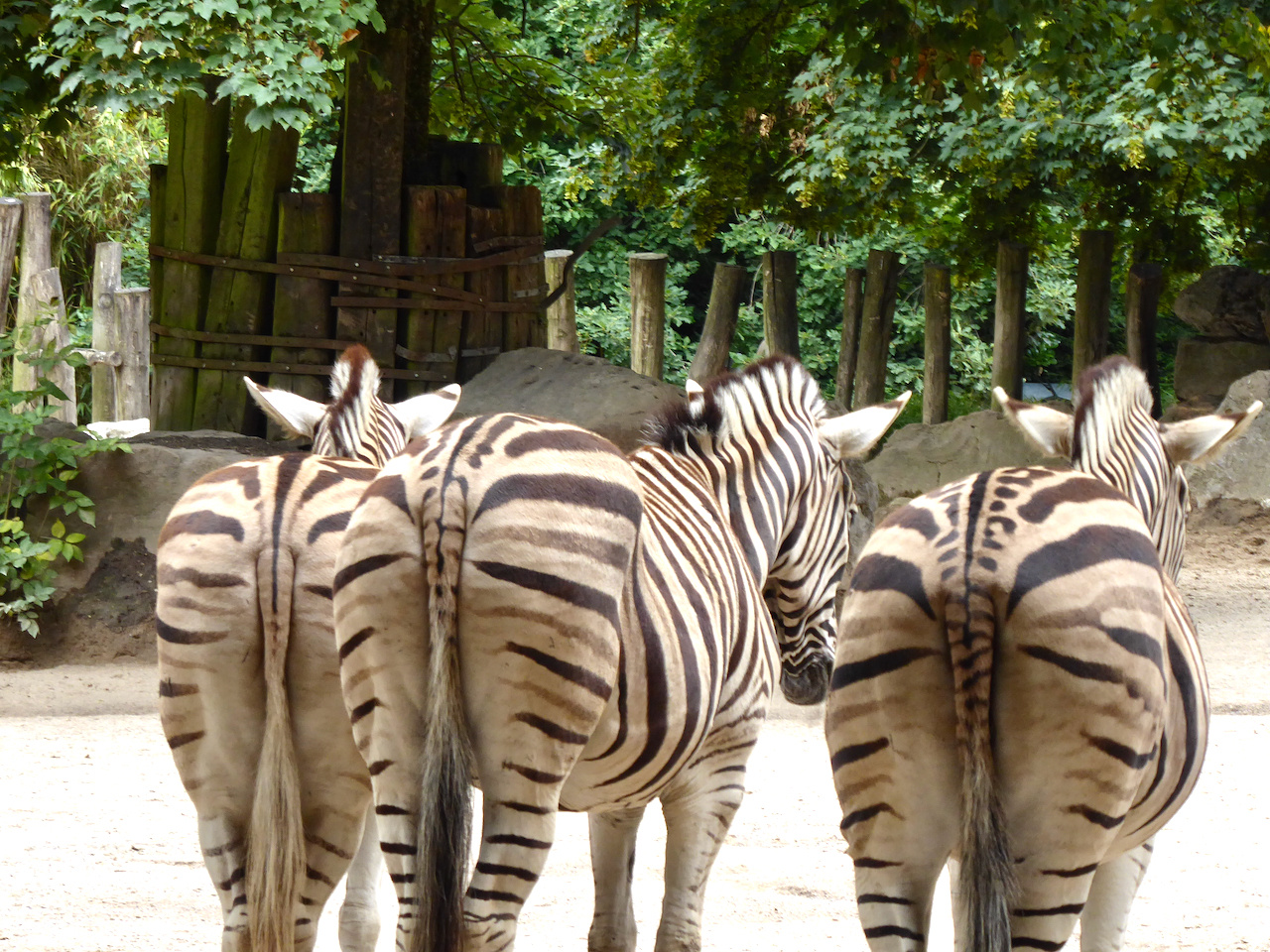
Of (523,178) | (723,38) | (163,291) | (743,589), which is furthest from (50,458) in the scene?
(523,178)

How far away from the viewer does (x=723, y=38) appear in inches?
410

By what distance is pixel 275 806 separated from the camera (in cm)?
288

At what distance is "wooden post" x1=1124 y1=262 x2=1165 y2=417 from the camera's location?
38.9 ft

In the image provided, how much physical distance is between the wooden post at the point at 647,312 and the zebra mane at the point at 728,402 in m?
9.42

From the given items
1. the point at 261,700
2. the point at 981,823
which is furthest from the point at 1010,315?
the point at 981,823

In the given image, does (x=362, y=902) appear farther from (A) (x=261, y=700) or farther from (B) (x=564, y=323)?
(B) (x=564, y=323)

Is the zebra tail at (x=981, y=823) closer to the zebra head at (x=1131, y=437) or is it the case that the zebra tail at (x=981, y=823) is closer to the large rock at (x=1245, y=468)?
the zebra head at (x=1131, y=437)

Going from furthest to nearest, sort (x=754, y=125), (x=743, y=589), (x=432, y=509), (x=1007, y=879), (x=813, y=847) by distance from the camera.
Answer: (x=754, y=125), (x=813, y=847), (x=743, y=589), (x=432, y=509), (x=1007, y=879)

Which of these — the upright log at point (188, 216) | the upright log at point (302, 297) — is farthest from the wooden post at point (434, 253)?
the upright log at point (188, 216)

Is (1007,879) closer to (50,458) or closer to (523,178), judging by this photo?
(50,458)

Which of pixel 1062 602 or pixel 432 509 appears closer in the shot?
pixel 1062 602

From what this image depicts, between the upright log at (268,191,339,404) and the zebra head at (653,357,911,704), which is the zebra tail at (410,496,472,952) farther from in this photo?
the upright log at (268,191,339,404)

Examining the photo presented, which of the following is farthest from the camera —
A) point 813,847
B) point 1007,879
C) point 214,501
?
point 813,847

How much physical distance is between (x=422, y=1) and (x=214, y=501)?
5985 mm
